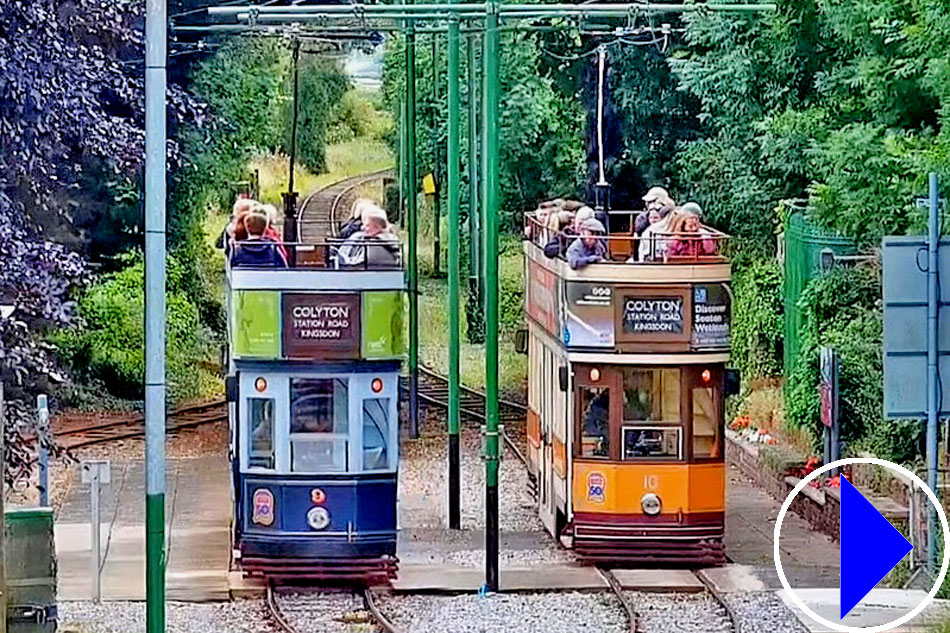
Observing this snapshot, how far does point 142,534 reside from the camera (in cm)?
2048

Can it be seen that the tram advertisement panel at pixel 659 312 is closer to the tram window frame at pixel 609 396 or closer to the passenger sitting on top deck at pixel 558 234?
the tram window frame at pixel 609 396

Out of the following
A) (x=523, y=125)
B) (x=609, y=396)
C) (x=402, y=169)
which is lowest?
(x=609, y=396)

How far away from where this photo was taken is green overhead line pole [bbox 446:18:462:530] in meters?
20.9

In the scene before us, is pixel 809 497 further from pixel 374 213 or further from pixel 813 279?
pixel 374 213

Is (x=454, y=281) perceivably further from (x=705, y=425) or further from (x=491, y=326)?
(x=491, y=326)

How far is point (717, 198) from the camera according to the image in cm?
2962

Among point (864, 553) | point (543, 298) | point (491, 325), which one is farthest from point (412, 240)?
point (864, 553)

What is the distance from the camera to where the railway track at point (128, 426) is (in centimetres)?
2789

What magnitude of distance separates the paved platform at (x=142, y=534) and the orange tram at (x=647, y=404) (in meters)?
3.45

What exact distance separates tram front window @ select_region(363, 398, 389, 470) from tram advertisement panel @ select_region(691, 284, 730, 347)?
2.88 meters

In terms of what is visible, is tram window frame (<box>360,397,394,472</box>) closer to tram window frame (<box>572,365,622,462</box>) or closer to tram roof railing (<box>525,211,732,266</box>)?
tram window frame (<box>572,365,622,462</box>)

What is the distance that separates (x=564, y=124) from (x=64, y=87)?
24.5 m

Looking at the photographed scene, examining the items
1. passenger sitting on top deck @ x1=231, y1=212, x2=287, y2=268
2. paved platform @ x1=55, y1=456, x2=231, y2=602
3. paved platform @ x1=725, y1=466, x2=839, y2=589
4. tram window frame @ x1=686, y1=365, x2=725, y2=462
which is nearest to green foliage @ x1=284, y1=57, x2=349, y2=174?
paved platform @ x1=55, y1=456, x2=231, y2=602

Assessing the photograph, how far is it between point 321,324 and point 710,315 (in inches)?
139
